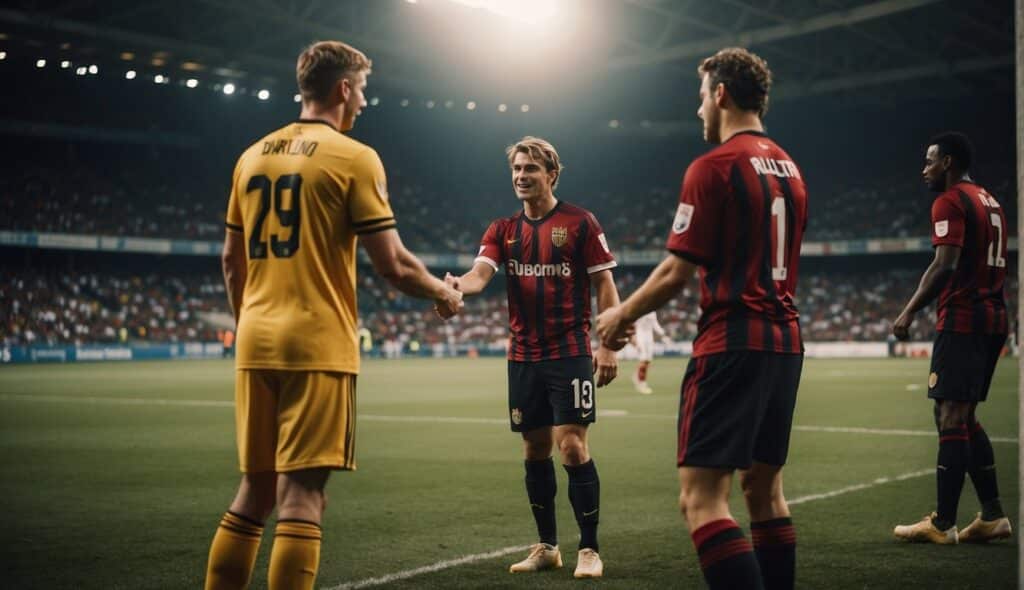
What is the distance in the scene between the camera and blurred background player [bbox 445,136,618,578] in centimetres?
616

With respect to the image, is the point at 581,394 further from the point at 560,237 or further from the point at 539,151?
the point at 539,151

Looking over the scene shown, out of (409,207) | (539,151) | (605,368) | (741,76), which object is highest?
(409,207)

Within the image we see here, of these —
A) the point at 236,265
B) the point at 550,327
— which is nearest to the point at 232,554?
the point at 236,265

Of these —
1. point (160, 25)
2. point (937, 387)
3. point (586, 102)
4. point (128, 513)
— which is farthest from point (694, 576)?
point (586, 102)

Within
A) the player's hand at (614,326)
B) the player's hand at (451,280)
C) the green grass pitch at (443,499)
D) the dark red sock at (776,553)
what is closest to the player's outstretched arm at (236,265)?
the player's hand at (614,326)

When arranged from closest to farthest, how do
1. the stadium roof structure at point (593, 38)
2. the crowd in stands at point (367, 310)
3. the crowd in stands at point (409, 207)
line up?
the stadium roof structure at point (593, 38), the crowd in stands at point (367, 310), the crowd in stands at point (409, 207)

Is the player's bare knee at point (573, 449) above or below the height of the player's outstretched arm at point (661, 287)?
below

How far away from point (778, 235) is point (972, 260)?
124 inches

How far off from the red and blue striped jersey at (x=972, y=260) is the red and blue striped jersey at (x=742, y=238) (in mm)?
2815

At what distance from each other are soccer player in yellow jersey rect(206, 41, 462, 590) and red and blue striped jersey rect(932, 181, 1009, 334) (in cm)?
383

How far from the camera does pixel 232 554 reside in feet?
13.2

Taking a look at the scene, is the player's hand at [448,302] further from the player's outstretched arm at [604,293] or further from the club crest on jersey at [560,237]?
the club crest on jersey at [560,237]

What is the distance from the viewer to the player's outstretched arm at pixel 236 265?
4.23 meters

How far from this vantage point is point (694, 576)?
5750mm
